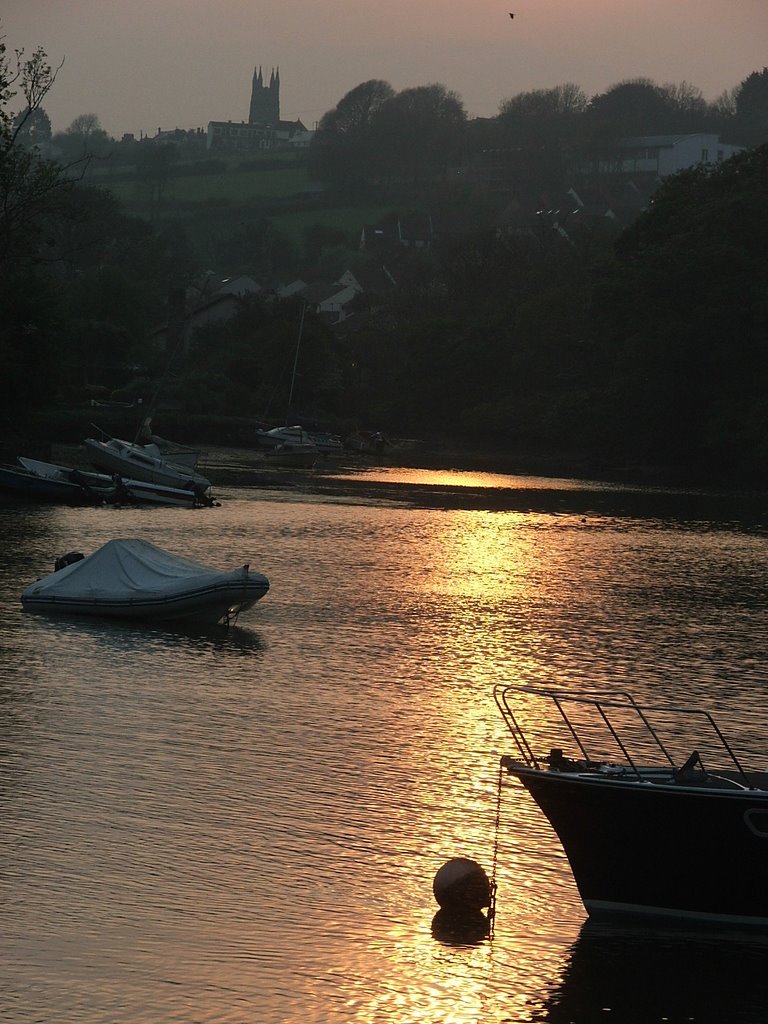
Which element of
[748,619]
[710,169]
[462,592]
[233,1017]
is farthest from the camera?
[710,169]

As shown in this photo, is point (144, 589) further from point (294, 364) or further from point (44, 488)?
point (294, 364)

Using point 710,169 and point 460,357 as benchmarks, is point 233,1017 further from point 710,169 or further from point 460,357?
point 460,357

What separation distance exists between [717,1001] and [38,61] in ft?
170

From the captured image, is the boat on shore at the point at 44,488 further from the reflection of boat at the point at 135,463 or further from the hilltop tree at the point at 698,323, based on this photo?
the hilltop tree at the point at 698,323

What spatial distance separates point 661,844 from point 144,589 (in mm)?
21685

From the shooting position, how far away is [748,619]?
137 feet

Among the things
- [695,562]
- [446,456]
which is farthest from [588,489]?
[695,562]

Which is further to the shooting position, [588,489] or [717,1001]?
[588,489]

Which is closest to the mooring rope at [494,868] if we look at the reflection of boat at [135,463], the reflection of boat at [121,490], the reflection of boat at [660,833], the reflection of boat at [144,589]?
the reflection of boat at [660,833]

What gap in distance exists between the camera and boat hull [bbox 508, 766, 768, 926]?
53.3ft

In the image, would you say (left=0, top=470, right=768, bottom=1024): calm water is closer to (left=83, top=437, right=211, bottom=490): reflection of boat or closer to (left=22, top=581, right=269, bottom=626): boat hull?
(left=22, top=581, right=269, bottom=626): boat hull

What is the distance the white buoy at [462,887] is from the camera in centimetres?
1720

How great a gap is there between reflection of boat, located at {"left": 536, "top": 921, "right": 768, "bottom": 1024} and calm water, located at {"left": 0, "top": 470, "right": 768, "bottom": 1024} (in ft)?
0.11

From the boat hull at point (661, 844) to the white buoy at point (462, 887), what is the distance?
104 centimetres
